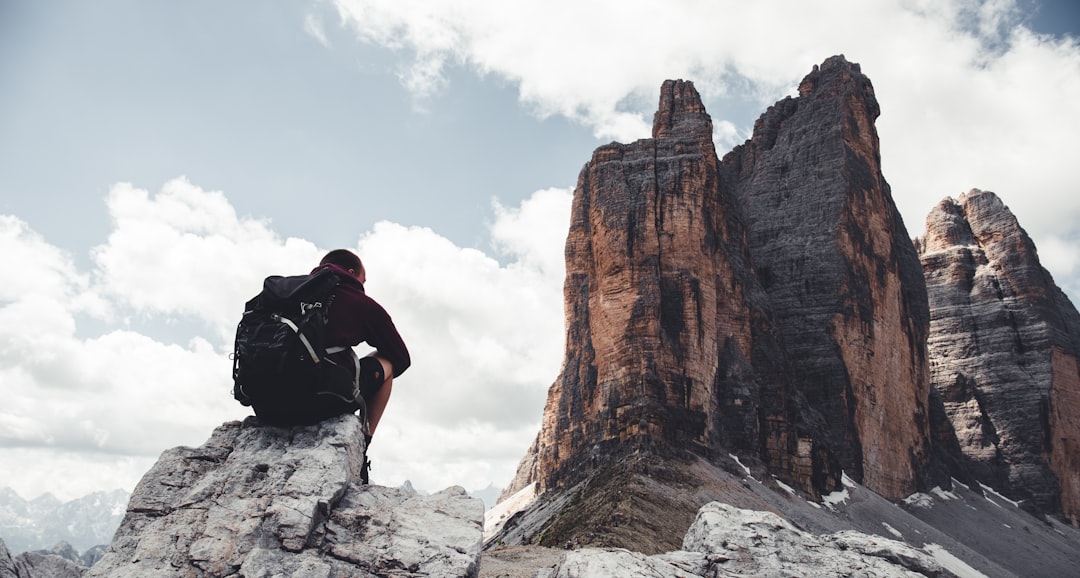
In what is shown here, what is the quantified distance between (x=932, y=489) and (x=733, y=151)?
4730 centimetres

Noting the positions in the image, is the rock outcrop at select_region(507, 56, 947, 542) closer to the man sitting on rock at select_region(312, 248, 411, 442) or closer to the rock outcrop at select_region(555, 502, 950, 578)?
the rock outcrop at select_region(555, 502, 950, 578)

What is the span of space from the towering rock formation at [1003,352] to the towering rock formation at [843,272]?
19.3 m

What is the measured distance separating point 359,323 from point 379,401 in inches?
35.1

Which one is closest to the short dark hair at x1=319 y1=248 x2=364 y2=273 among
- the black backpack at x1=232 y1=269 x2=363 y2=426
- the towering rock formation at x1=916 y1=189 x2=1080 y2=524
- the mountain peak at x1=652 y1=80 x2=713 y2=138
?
the black backpack at x1=232 y1=269 x2=363 y2=426

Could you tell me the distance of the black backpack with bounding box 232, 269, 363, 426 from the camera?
6.98 metres

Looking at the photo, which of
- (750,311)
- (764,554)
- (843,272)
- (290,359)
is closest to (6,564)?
(290,359)

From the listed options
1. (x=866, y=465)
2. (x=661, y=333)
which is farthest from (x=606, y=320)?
(x=866, y=465)

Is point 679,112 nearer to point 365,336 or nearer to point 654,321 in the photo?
point 654,321

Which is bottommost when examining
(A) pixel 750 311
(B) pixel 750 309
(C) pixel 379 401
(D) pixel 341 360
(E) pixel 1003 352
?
(C) pixel 379 401

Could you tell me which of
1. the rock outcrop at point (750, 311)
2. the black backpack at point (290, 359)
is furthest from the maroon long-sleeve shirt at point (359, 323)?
the rock outcrop at point (750, 311)

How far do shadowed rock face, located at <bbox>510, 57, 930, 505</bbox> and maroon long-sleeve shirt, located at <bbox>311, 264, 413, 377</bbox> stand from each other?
1746 inches

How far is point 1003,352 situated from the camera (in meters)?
105

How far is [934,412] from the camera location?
94625 mm

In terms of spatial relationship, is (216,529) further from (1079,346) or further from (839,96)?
(1079,346)
